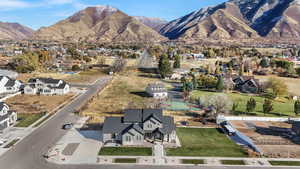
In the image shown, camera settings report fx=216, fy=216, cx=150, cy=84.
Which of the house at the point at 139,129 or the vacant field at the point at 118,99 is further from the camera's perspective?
the vacant field at the point at 118,99

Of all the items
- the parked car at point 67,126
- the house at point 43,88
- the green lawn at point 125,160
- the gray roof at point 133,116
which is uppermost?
the house at point 43,88

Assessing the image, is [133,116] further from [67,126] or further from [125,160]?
[67,126]

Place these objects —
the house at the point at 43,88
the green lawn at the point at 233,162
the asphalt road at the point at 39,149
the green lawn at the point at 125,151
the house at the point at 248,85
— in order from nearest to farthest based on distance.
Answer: the asphalt road at the point at 39,149 → the green lawn at the point at 233,162 → the green lawn at the point at 125,151 → the house at the point at 43,88 → the house at the point at 248,85

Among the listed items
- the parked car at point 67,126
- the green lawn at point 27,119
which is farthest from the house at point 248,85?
the green lawn at point 27,119

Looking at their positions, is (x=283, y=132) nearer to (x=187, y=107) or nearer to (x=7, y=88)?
(x=187, y=107)

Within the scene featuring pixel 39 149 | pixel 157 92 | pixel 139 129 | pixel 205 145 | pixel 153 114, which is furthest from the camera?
pixel 157 92

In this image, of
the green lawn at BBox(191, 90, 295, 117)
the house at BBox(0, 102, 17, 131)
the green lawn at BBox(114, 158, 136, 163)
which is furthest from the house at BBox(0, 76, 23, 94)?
the green lawn at BBox(191, 90, 295, 117)

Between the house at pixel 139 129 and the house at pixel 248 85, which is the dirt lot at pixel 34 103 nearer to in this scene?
the house at pixel 139 129

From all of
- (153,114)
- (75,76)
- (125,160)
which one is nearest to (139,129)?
(153,114)
